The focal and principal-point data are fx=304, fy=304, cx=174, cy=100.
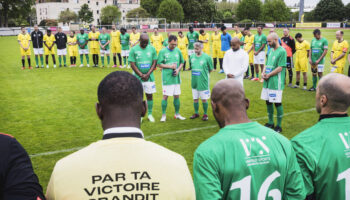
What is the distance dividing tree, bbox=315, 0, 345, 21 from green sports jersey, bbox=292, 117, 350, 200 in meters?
93.4

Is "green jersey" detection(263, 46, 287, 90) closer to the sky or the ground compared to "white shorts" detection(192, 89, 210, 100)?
closer to the sky

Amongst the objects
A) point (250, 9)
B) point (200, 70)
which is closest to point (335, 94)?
point (200, 70)

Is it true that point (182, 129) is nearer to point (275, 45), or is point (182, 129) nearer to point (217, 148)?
point (275, 45)

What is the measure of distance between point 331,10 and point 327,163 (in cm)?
9386

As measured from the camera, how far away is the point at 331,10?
83.0m

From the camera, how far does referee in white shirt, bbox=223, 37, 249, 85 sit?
8.47m

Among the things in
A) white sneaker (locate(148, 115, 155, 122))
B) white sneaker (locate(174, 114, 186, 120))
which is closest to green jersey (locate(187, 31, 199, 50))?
white sneaker (locate(174, 114, 186, 120))

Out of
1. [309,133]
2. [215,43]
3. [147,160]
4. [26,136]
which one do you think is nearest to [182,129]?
[26,136]

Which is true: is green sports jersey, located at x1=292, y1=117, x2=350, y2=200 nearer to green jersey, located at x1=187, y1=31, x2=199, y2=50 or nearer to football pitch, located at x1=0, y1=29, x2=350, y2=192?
football pitch, located at x1=0, y1=29, x2=350, y2=192

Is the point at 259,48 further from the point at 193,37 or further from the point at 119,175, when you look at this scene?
the point at 119,175

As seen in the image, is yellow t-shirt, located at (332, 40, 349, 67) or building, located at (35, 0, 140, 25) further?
building, located at (35, 0, 140, 25)

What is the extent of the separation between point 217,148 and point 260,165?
35 centimetres

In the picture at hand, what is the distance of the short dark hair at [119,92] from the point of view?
1.97m

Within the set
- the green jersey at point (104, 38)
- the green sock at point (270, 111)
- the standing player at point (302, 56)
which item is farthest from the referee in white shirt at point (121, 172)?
the green jersey at point (104, 38)
